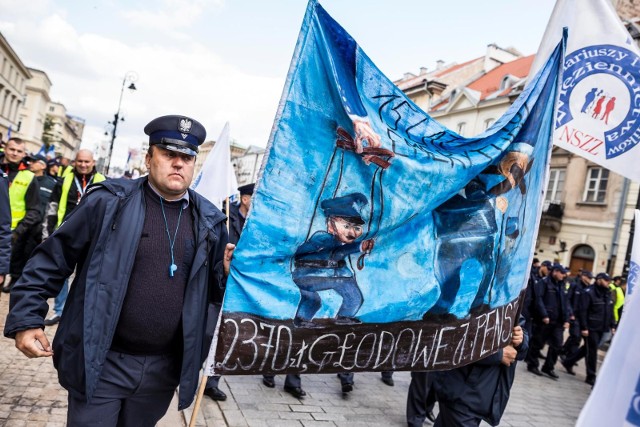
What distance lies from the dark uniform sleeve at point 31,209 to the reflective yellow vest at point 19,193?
0.04m

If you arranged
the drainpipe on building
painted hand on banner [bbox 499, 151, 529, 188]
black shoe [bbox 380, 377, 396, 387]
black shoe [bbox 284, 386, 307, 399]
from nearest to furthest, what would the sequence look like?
1. painted hand on banner [bbox 499, 151, 529, 188]
2. black shoe [bbox 284, 386, 307, 399]
3. black shoe [bbox 380, 377, 396, 387]
4. the drainpipe on building

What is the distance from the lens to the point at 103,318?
2447 millimetres

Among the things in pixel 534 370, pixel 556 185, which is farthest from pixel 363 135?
pixel 556 185

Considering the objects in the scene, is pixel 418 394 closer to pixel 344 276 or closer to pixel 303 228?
pixel 344 276

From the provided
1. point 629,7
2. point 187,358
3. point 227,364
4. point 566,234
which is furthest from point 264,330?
point 629,7

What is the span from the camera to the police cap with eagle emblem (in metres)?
2.73

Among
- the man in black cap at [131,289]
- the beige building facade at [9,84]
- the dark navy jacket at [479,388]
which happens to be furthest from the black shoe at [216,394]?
the beige building facade at [9,84]

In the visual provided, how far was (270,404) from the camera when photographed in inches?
212

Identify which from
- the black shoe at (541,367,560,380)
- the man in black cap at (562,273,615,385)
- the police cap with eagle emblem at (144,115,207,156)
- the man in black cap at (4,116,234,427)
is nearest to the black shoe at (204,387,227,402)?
the man in black cap at (4,116,234,427)

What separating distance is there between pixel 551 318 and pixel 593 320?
85 cm

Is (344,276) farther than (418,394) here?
No

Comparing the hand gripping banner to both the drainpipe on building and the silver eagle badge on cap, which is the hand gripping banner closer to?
the silver eagle badge on cap

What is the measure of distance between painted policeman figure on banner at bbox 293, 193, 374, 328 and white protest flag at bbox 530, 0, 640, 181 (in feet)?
7.67

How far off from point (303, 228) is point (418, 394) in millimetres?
3318
